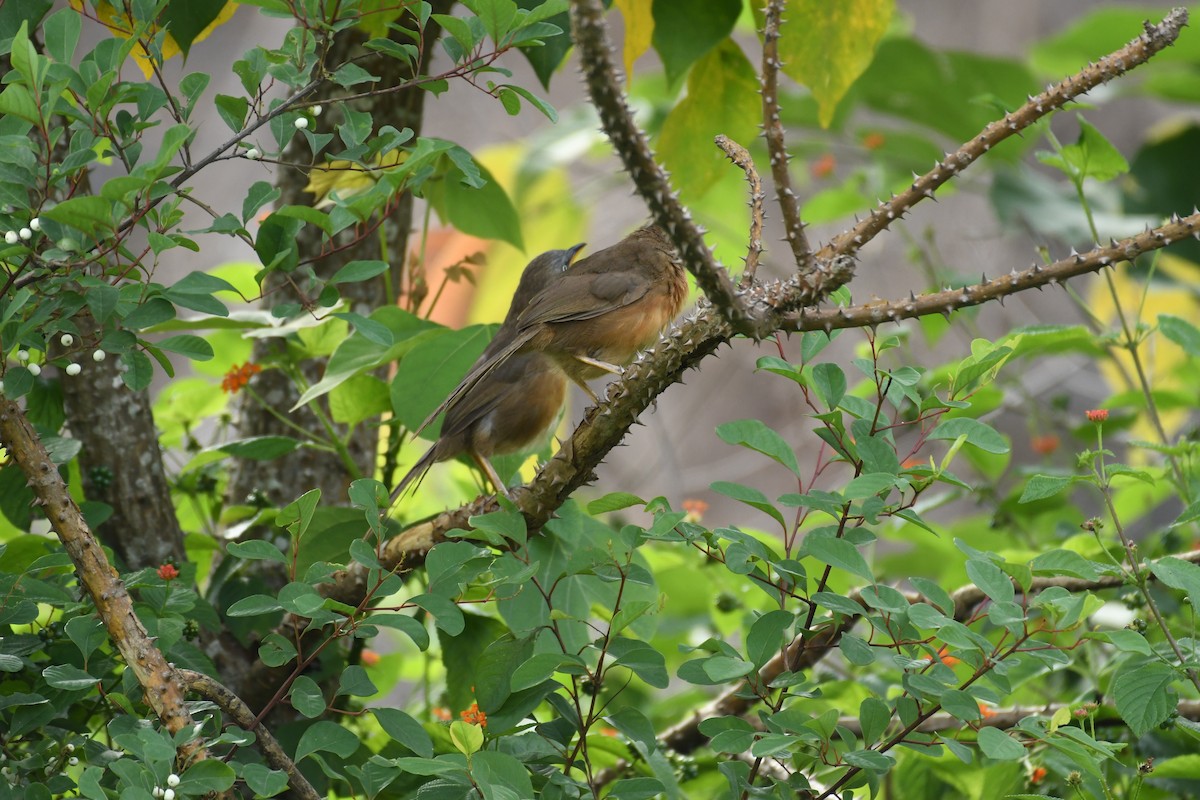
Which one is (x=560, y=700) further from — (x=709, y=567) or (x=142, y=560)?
(x=142, y=560)

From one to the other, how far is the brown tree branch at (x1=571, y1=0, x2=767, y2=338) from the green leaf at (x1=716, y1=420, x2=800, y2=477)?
0.20m

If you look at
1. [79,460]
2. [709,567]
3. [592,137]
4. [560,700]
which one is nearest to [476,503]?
[560,700]

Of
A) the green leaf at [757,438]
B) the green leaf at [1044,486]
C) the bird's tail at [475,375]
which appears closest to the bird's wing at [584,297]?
the bird's tail at [475,375]

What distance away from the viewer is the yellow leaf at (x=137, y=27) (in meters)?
1.63

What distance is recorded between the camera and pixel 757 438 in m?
1.54

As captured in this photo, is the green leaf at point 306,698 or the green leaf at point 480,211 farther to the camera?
the green leaf at point 480,211

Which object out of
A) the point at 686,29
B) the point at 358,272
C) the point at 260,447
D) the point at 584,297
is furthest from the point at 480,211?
the point at 358,272

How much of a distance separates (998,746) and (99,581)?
1.09m

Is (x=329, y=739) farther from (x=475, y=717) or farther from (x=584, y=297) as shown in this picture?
(x=584, y=297)

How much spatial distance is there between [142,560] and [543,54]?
118 centimetres

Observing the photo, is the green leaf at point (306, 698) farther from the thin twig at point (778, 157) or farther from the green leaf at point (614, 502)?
the thin twig at point (778, 157)

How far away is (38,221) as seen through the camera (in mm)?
1371

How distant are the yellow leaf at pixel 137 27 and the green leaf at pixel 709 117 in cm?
89

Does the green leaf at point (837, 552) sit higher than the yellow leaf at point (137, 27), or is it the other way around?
the yellow leaf at point (137, 27)
